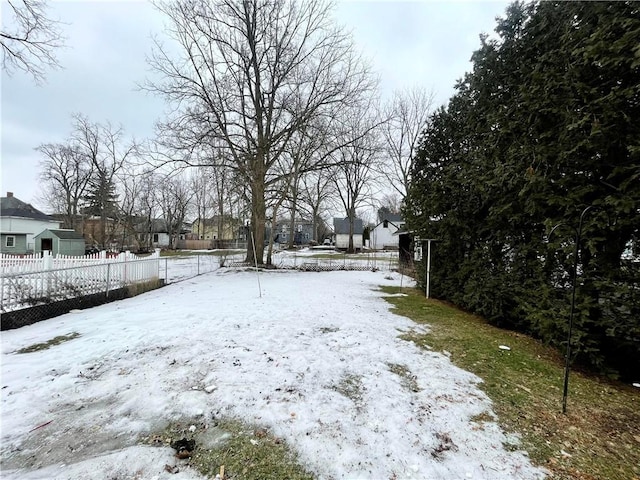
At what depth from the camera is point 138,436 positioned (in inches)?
92.5

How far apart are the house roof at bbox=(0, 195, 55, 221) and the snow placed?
31008mm

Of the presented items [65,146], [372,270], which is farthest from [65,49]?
[65,146]

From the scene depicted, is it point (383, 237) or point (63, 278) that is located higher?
point (383, 237)

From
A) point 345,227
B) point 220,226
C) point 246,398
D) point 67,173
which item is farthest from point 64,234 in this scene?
point 345,227

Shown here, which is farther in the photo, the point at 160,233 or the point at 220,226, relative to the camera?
the point at 160,233

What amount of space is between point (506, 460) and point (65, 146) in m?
43.5

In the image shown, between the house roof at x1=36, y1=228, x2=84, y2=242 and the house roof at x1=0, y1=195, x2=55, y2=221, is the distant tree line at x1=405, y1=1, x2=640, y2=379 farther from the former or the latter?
the house roof at x1=0, y1=195, x2=55, y2=221

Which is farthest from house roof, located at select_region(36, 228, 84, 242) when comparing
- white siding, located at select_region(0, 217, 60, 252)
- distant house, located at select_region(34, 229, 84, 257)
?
white siding, located at select_region(0, 217, 60, 252)

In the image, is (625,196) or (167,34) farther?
(167,34)

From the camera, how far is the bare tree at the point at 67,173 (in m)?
31.8

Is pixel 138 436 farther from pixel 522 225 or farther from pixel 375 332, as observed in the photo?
pixel 522 225

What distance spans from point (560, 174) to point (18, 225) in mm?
38102

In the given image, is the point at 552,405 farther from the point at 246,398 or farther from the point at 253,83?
the point at 253,83

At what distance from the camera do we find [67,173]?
1313 inches
